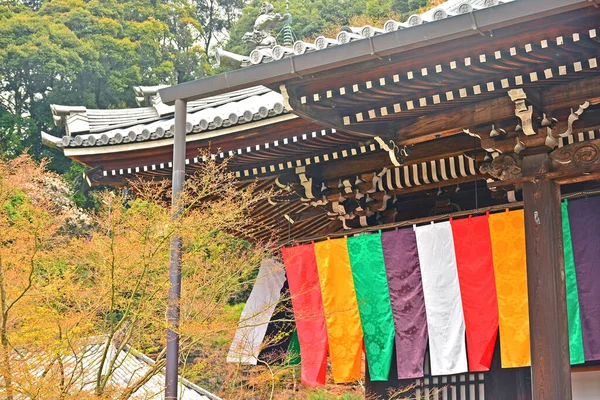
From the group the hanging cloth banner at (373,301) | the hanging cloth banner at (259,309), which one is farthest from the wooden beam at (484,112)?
the hanging cloth banner at (259,309)

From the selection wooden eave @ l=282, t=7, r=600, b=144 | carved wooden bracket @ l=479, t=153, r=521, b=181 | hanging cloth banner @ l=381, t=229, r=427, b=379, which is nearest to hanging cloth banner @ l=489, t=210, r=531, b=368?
carved wooden bracket @ l=479, t=153, r=521, b=181

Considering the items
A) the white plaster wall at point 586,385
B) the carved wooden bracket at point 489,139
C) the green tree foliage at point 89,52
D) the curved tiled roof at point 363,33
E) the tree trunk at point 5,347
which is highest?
the green tree foliage at point 89,52

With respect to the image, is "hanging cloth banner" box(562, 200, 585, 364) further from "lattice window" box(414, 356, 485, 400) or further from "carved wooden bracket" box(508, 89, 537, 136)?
"lattice window" box(414, 356, 485, 400)

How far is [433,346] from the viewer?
6.97 metres

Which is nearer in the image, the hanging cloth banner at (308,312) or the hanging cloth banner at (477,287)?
the hanging cloth banner at (477,287)

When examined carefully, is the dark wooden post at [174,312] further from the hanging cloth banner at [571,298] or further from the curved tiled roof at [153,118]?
the hanging cloth banner at [571,298]

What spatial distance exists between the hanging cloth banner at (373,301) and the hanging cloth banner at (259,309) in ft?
3.54

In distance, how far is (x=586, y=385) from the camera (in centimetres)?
738

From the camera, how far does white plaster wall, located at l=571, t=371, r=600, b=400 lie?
7.32 m

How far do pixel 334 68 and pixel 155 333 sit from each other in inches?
98.6

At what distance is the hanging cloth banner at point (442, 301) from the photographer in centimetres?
686

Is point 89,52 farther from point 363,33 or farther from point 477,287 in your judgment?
point 363,33

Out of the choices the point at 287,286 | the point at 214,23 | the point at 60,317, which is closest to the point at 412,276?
the point at 287,286

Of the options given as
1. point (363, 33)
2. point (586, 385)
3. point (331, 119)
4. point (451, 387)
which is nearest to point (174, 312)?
point (331, 119)
